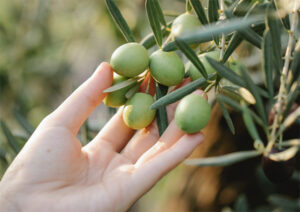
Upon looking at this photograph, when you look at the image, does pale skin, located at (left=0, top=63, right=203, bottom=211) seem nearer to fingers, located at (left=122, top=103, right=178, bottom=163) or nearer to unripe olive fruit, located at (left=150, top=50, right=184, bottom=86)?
fingers, located at (left=122, top=103, right=178, bottom=163)

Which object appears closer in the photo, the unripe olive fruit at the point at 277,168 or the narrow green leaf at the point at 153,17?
the unripe olive fruit at the point at 277,168

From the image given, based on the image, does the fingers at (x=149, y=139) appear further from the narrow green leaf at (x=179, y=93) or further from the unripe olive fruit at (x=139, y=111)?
the narrow green leaf at (x=179, y=93)

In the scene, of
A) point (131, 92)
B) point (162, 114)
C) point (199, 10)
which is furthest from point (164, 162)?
point (199, 10)

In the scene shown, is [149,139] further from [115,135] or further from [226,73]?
[226,73]

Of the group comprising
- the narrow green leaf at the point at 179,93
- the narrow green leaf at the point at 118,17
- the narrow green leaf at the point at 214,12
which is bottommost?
the narrow green leaf at the point at 179,93

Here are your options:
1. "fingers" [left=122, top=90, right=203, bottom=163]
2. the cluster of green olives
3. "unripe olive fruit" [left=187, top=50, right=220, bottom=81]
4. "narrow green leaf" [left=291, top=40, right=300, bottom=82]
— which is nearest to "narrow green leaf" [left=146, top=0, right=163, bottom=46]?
the cluster of green olives

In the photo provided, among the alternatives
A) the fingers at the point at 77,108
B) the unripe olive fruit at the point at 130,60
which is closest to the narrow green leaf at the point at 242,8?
the unripe olive fruit at the point at 130,60
